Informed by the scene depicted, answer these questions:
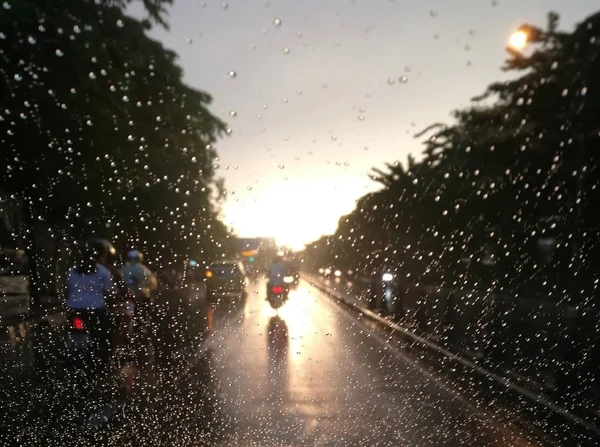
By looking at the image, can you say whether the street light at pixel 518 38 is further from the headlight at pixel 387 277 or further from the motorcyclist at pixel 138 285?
the headlight at pixel 387 277

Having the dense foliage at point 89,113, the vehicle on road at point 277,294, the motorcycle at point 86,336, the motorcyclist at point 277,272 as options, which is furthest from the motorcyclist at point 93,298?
the motorcyclist at point 277,272

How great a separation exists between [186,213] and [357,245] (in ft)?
22.2

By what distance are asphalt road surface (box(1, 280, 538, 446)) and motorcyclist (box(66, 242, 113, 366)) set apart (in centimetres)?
74

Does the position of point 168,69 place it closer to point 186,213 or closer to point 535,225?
point 535,225

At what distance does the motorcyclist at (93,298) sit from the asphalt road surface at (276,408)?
0.74m

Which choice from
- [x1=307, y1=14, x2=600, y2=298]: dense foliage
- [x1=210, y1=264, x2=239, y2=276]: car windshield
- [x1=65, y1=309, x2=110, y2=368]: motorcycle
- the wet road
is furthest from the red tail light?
[x1=210, y1=264, x2=239, y2=276]: car windshield

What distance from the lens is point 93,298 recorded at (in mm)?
9969

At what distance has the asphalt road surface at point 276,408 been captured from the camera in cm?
672

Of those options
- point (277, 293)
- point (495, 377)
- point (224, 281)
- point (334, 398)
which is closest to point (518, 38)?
point (495, 377)

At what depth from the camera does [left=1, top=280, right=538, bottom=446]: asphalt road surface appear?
22.1ft

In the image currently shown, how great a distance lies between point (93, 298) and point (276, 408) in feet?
10.4

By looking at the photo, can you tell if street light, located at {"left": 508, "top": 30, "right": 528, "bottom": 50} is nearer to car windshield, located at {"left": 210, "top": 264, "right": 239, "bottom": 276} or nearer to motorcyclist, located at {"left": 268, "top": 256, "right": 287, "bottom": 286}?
motorcyclist, located at {"left": 268, "top": 256, "right": 287, "bottom": 286}

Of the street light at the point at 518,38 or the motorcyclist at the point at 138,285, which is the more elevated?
the street light at the point at 518,38

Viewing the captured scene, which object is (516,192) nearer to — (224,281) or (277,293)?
(277,293)
